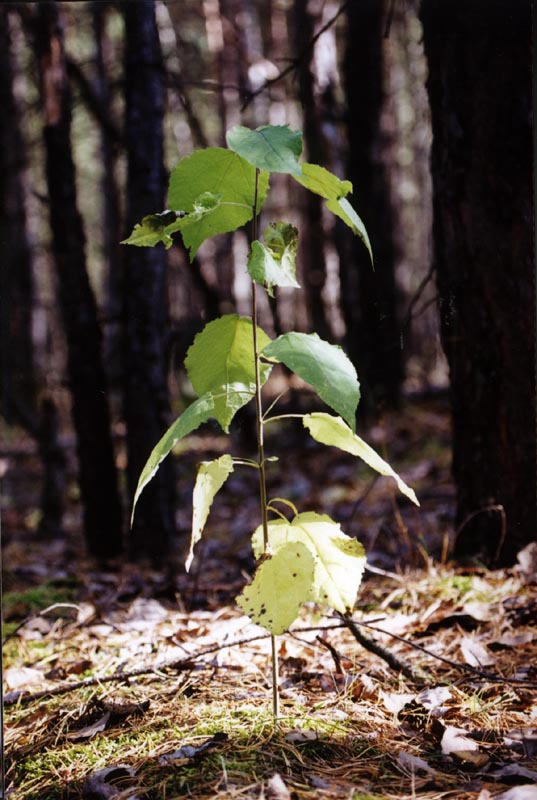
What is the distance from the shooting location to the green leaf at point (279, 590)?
1341 mm

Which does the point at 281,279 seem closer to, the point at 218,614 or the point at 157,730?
the point at 157,730

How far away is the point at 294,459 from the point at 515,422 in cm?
380

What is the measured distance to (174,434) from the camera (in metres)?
1.37

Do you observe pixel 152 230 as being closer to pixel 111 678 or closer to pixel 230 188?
pixel 230 188

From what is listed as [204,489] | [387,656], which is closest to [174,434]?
[204,489]

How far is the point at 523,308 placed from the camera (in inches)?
91.9

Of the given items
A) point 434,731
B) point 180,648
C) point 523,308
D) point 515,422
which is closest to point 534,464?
point 515,422

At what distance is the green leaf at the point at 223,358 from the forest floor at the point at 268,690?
2.34 feet

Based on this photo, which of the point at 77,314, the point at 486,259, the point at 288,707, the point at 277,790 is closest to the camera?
the point at 277,790

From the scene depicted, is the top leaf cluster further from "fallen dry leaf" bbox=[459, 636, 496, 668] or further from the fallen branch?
"fallen dry leaf" bbox=[459, 636, 496, 668]

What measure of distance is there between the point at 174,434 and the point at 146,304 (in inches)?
72.7

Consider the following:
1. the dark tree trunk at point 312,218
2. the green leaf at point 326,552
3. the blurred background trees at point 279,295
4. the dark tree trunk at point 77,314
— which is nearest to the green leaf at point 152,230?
the blurred background trees at point 279,295

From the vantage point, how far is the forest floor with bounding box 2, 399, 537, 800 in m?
1.37

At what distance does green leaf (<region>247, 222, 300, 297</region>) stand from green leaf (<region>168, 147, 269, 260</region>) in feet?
0.32
